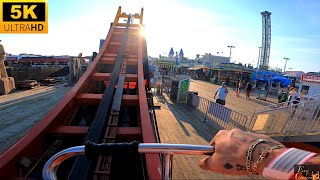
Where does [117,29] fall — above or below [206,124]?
above

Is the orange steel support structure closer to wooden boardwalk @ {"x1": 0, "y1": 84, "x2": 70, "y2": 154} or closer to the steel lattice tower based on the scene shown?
wooden boardwalk @ {"x1": 0, "y1": 84, "x2": 70, "y2": 154}

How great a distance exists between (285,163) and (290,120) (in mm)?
7051

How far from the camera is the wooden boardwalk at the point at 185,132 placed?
5.19 meters

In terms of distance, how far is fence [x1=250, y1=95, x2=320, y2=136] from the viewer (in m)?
6.71

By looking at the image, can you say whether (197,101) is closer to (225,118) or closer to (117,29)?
(225,118)

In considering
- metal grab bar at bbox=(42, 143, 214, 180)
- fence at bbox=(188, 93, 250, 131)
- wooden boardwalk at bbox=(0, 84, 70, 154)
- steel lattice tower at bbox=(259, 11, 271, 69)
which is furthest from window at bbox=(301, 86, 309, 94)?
steel lattice tower at bbox=(259, 11, 271, 69)

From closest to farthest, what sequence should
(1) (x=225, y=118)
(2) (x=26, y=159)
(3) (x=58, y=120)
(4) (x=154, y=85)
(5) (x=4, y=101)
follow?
1. (2) (x=26, y=159)
2. (3) (x=58, y=120)
3. (1) (x=225, y=118)
4. (5) (x=4, y=101)
5. (4) (x=154, y=85)

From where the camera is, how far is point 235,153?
127cm

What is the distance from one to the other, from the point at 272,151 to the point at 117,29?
11.6 m

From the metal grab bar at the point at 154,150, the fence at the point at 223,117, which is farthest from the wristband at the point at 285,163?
the fence at the point at 223,117

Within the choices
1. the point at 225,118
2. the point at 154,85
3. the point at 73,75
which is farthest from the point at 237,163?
the point at 73,75

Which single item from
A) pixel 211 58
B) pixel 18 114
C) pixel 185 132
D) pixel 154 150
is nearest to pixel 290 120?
pixel 185 132

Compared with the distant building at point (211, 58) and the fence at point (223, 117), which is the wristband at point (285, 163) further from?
the distant building at point (211, 58)

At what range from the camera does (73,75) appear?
20.3 m
